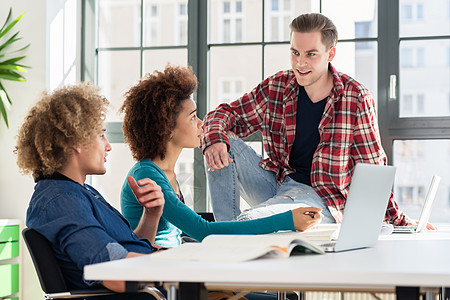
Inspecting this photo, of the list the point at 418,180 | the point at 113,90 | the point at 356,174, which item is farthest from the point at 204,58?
the point at 356,174

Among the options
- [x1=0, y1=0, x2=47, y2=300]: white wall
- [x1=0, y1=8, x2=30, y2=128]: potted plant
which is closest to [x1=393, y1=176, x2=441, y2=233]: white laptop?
[x1=0, y1=0, x2=47, y2=300]: white wall

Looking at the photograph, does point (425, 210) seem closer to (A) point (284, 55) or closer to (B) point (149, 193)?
(B) point (149, 193)

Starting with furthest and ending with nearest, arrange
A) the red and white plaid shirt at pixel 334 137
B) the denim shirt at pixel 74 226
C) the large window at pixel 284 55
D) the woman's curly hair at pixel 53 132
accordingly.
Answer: the large window at pixel 284 55, the red and white plaid shirt at pixel 334 137, the woman's curly hair at pixel 53 132, the denim shirt at pixel 74 226

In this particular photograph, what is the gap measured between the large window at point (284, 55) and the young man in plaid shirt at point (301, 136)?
1.06 meters

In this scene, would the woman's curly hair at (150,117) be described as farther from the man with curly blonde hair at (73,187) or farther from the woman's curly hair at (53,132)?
the woman's curly hair at (53,132)

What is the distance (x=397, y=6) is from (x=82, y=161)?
9.00 ft

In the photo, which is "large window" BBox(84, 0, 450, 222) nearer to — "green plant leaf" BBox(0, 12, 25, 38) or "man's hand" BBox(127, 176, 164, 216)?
"green plant leaf" BBox(0, 12, 25, 38)

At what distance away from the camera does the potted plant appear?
155 inches

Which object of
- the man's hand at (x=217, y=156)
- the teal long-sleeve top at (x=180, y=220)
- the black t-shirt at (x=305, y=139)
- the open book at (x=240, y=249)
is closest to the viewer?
the open book at (x=240, y=249)

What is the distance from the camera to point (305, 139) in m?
2.81

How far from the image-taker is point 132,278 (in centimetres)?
90

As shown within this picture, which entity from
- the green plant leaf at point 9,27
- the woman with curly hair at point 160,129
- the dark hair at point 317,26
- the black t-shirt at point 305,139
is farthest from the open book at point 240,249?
the green plant leaf at point 9,27

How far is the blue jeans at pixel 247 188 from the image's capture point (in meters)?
2.55

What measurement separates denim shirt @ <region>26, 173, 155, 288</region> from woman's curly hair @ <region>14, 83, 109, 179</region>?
5cm
